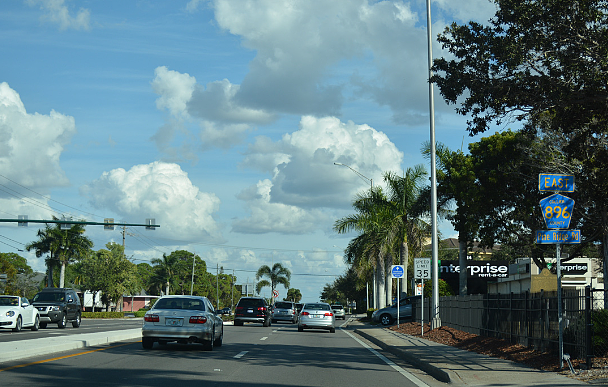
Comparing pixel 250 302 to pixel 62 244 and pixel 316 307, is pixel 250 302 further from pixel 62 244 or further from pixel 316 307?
pixel 62 244

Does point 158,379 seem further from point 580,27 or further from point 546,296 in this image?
point 580,27

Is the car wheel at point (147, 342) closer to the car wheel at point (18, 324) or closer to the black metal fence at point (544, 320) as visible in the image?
the black metal fence at point (544, 320)

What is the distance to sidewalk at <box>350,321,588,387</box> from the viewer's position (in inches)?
449

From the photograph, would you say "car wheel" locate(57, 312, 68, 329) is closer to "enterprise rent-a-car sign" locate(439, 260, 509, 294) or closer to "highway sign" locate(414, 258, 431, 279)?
"highway sign" locate(414, 258, 431, 279)

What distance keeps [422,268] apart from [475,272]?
23.6 m

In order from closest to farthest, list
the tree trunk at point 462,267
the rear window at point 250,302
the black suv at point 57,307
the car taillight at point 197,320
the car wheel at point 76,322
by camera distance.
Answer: the car taillight at point 197,320 → the black suv at point 57,307 → the car wheel at point 76,322 → the tree trunk at point 462,267 → the rear window at point 250,302

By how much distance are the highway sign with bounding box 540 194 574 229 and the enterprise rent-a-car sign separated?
35.8 meters

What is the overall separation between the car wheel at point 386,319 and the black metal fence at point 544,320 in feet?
52.7

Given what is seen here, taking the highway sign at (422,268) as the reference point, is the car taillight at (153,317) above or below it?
below

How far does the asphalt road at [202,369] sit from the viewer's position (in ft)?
37.1

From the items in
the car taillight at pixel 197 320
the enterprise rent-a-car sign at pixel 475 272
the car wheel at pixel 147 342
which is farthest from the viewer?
the enterprise rent-a-car sign at pixel 475 272

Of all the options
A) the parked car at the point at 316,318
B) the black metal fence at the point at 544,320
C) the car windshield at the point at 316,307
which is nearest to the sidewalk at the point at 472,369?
the black metal fence at the point at 544,320

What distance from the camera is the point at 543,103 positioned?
14945 mm

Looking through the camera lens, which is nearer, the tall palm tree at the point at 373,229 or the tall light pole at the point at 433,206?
the tall light pole at the point at 433,206
